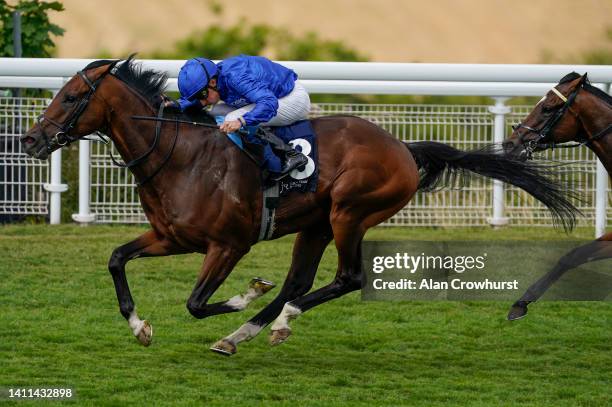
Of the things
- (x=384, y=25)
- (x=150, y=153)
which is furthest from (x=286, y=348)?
(x=384, y=25)

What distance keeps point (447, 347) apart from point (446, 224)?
4.02 m

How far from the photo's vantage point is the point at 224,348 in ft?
20.6

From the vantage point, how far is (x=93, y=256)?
9367mm

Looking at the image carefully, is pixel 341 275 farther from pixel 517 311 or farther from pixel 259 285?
pixel 517 311

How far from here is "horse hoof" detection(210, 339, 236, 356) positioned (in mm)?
6293

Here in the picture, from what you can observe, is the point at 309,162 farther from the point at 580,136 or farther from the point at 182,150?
the point at 580,136

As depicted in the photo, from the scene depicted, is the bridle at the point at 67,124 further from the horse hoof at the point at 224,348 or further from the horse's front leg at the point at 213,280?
the horse hoof at the point at 224,348

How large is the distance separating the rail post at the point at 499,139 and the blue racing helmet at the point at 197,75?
4.74 metres

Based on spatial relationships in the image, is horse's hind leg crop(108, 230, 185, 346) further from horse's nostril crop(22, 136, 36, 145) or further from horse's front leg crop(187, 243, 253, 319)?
horse's nostril crop(22, 136, 36, 145)

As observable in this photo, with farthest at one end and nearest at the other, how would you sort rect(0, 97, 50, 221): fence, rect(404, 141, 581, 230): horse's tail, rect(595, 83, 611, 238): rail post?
1. rect(0, 97, 50, 221): fence
2. rect(595, 83, 611, 238): rail post
3. rect(404, 141, 581, 230): horse's tail

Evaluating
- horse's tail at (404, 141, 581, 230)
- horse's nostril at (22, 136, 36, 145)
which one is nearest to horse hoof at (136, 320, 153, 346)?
horse's nostril at (22, 136, 36, 145)

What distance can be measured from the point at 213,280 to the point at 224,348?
39cm

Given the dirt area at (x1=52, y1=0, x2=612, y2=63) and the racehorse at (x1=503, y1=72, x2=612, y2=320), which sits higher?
the dirt area at (x1=52, y1=0, x2=612, y2=63)

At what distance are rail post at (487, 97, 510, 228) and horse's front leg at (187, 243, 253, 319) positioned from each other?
183 inches
